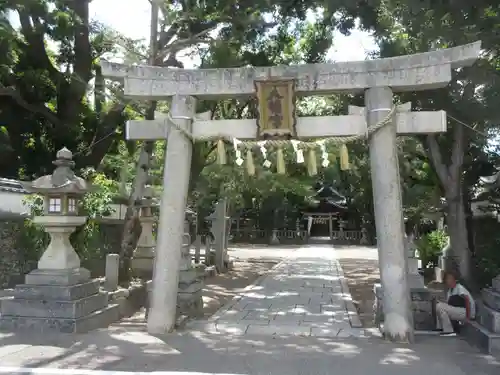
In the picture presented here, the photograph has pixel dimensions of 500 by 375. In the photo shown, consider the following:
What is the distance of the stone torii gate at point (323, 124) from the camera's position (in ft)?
25.1

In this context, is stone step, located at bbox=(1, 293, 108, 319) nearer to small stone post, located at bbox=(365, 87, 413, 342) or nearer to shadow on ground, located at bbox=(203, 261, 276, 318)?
shadow on ground, located at bbox=(203, 261, 276, 318)

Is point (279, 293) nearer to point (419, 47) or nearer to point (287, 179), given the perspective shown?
point (419, 47)

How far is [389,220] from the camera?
302 inches

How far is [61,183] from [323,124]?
4.49 meters

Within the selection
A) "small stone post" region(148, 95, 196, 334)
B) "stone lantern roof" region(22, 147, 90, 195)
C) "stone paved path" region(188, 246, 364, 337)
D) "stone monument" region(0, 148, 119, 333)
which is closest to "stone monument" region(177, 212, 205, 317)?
"stone paved path" region(188, 246, 364, 337)

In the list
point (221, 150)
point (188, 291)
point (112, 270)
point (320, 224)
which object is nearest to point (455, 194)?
point (188, 291)

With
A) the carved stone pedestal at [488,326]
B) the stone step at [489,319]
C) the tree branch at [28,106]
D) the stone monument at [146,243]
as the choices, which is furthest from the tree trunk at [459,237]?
the tree branch at [28,106]

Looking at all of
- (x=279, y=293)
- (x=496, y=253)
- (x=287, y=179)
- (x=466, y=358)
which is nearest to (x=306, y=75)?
(x=466, y=358)

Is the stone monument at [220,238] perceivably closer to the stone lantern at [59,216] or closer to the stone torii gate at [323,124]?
the stone lantern at [59,216]

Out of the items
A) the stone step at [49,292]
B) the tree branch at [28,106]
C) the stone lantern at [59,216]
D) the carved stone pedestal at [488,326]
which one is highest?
the tree branch at [28,106]

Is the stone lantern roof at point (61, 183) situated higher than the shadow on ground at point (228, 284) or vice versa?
the stone lantern roof at point (61, 183)

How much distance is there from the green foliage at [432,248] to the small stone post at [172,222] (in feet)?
39.0

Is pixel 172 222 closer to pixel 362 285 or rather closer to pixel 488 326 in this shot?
pixel 488 326

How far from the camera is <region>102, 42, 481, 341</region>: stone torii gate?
7637 mm
